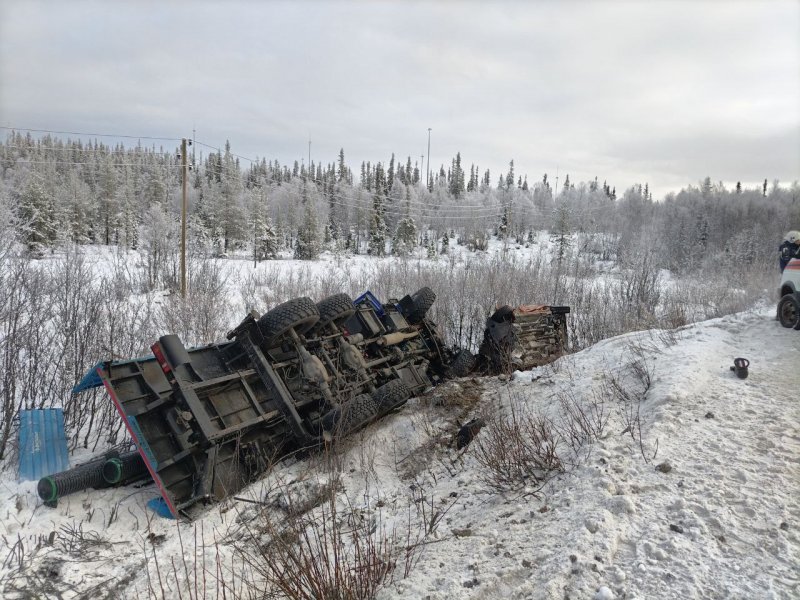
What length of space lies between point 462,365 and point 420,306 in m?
1.36

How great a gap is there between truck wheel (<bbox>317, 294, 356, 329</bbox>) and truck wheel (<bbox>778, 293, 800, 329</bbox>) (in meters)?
7.25

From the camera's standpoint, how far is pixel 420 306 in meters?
8.69

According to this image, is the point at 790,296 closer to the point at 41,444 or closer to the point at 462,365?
the point at 462,365

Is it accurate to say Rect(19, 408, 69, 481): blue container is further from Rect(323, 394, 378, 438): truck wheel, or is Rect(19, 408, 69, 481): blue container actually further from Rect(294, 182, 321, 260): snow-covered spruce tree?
Rect(294, 182, 321, 260): snow-covered spruce tree

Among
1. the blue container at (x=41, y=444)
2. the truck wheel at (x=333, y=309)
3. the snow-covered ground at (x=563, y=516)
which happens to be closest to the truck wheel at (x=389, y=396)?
the snow-covered ground at (x=563, y=516)

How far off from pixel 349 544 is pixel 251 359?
2796 millimetres

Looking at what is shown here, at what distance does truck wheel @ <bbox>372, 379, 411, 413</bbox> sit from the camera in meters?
6.06

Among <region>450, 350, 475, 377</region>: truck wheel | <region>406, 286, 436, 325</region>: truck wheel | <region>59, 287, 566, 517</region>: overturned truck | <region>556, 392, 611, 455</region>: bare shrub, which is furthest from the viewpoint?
<region>406, 286, 436, 325</region>: truck wheel

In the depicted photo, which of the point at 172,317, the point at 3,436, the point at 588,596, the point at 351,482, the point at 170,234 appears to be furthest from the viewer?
the point at 170,234

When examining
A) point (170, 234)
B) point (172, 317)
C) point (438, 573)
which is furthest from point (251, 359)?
point (170, 234)

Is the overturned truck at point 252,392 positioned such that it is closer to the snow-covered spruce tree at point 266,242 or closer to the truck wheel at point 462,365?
the truck wheel at point 462,365

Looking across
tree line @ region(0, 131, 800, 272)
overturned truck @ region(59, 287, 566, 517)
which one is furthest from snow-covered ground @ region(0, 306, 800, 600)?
tree line @ region(0, 131, 800, 272)

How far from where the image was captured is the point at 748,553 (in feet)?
9.23

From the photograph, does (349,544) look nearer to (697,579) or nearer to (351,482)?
(351,482)
